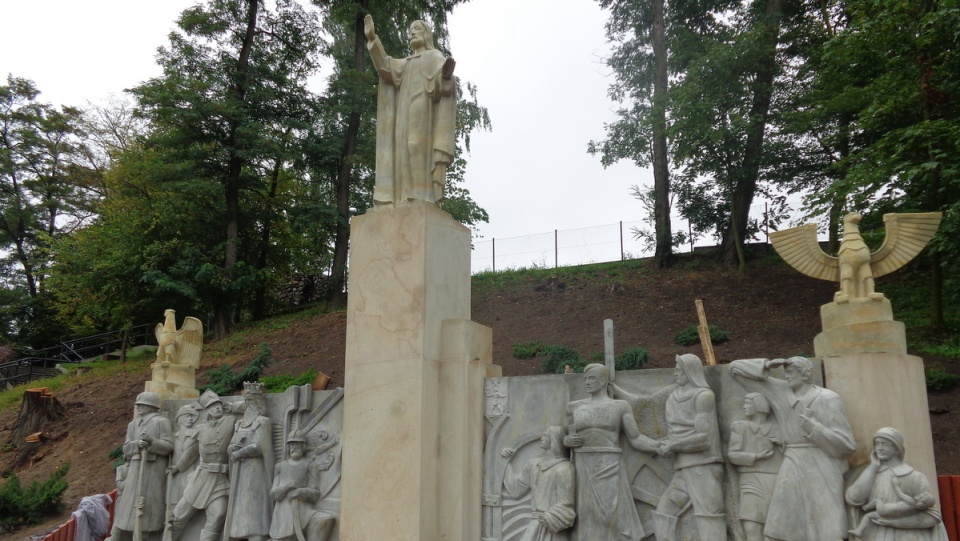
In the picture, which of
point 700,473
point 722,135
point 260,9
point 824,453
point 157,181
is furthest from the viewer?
point 260,9

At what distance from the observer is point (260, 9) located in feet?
90.1

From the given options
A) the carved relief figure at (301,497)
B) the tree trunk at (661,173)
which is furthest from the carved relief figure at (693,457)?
the tree trunk at (661,173)

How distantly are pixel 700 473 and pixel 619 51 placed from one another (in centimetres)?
2146

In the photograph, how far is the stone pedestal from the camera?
694 centimetres

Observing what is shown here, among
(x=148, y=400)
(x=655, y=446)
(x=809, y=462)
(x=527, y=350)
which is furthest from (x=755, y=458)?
(x=527, y=350)

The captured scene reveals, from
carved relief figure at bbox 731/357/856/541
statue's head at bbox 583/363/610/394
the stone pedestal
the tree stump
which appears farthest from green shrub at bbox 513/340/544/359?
the tree stump

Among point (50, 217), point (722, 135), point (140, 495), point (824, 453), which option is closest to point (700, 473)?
point (824, 453)

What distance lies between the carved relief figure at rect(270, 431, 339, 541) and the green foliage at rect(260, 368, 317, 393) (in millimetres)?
9734

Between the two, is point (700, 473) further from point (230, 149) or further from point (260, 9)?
point (260, 9)

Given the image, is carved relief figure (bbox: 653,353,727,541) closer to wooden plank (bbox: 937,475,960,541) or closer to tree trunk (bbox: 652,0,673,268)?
wooden plank (bbox: 937,475,960,541)

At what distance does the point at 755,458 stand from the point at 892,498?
104 cm

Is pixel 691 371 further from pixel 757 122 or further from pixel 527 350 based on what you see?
pixel 757 122

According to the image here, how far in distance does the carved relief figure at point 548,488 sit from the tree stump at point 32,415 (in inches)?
663

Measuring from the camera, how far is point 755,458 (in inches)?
237
